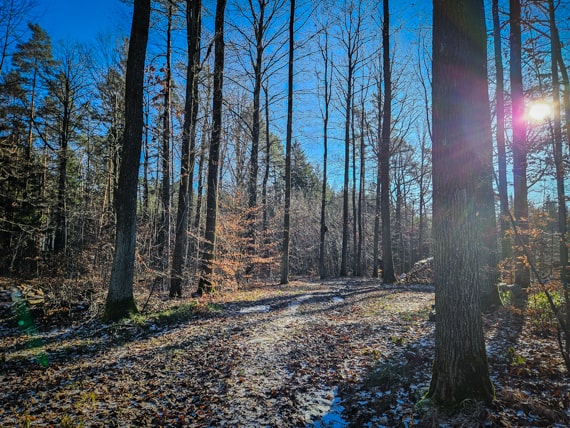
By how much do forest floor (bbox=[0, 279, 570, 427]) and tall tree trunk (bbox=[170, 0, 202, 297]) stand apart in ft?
8.31

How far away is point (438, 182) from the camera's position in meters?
3.15

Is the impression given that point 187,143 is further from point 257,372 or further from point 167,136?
point 257,372

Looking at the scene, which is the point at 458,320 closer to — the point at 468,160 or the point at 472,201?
the point at 472,201

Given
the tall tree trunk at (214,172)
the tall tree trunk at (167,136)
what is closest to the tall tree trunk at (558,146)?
the tall tree trunk at (214,172)

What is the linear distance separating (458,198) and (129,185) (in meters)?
6.66

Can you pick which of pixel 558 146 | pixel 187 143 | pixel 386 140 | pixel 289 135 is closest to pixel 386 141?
pixel 386 140

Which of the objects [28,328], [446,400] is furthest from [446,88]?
[28,328]

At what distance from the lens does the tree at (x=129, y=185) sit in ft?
21.6

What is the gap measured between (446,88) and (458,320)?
2478 mm

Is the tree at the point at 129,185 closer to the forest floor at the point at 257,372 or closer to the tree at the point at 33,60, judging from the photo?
the forest floor at the point at 257,372

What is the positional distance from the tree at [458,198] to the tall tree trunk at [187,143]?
7642 millimetres

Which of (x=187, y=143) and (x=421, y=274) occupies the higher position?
(x=187, y=143)

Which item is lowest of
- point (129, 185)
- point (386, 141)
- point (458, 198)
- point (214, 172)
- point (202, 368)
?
point (202, 368)

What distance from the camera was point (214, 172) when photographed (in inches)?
403
